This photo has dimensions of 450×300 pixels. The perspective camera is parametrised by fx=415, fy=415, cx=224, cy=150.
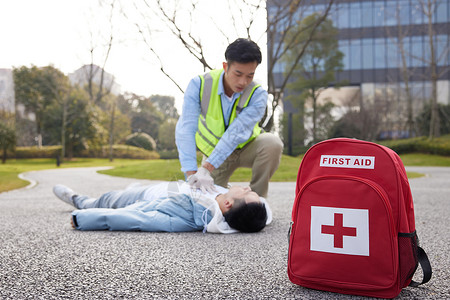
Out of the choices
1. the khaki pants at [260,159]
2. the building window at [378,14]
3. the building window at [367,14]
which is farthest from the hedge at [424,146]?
the khaki pants at [260,159]

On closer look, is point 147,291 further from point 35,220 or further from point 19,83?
point 19,83

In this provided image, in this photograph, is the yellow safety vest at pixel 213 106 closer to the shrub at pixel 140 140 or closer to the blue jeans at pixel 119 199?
the blue jeans at pixel 119 199

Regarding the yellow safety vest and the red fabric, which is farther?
the yellow safety vest

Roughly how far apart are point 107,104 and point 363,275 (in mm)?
19921

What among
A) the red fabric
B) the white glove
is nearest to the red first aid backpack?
the red fabric

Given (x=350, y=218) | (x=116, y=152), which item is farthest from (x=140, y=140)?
(x=350, y=218)

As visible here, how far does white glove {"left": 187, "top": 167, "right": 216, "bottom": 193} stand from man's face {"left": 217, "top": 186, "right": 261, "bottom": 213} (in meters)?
0.14

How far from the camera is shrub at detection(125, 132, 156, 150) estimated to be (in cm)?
1586

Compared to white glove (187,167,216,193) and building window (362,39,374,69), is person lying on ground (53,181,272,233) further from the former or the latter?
building window (362,39,374,69)

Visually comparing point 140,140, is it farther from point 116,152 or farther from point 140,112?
point 140,112

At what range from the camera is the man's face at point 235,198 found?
2645mm

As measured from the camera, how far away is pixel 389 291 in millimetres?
1447

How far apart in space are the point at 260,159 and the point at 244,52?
0.89 meters

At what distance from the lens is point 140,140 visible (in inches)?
656
